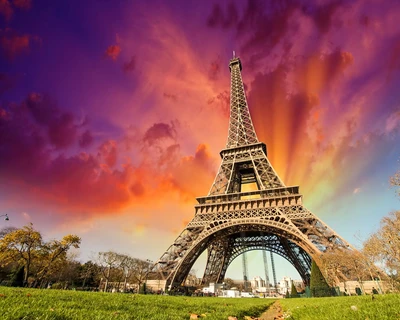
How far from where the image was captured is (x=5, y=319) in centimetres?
229

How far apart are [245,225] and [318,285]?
9723 mm

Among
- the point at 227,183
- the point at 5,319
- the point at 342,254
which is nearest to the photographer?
the point at 5,319

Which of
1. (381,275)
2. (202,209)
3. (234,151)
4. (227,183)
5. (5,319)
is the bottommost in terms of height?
(5,319)

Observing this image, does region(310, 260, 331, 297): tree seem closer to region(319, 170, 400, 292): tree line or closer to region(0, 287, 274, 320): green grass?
region(319, 170, 400, 292): tree line

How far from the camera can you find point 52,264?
3481 cm

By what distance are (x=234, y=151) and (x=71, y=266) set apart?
1543 inches

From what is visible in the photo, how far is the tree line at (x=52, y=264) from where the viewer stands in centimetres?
2836

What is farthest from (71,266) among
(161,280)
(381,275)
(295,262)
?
(381,275)

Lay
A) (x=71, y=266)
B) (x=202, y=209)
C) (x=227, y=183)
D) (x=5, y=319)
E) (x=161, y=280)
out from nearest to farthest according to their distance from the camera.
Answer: (x=5, y=319) < (x=161, y=280) < (x=202, y=209) < (x=227, y=183) < (x=71, y=266)

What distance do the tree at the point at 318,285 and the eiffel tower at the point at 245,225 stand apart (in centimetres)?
150

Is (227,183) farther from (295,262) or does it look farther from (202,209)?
Result: (295,262)

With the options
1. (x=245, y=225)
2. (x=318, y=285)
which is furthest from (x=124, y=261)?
(x=318, y=285)

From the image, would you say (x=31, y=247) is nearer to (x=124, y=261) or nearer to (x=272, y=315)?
(x=124, y=261)

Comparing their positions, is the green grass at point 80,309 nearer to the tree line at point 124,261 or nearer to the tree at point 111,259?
the tree line at point 124,261
